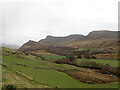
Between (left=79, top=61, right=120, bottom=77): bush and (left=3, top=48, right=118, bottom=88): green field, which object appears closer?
(left=3, top=48, right=118, bottom=88): green field

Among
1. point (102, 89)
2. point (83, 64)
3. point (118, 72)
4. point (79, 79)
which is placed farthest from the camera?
point (83, 64)

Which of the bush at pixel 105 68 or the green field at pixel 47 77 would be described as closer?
the green field at pixel 47 77

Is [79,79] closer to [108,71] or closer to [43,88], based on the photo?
[43,88]

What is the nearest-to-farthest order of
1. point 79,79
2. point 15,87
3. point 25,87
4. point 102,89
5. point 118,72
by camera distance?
1. point 15,87
2. point 25,87
3. point 102,89
4. point 79,79
5. point 118,72

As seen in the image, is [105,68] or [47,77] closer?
[47,77]

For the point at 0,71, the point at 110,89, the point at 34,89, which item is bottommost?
the point at 110,89

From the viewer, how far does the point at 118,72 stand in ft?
146

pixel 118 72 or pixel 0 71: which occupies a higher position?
pixel 0 71

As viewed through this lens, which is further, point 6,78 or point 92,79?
point 92,79

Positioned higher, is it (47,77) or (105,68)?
(47,77)

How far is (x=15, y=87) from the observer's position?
19578 millimetres

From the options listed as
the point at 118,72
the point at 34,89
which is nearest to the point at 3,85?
the point at 34,89

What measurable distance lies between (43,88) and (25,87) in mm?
2709

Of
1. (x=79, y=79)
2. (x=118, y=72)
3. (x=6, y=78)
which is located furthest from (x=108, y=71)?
(x=6, y=78)
